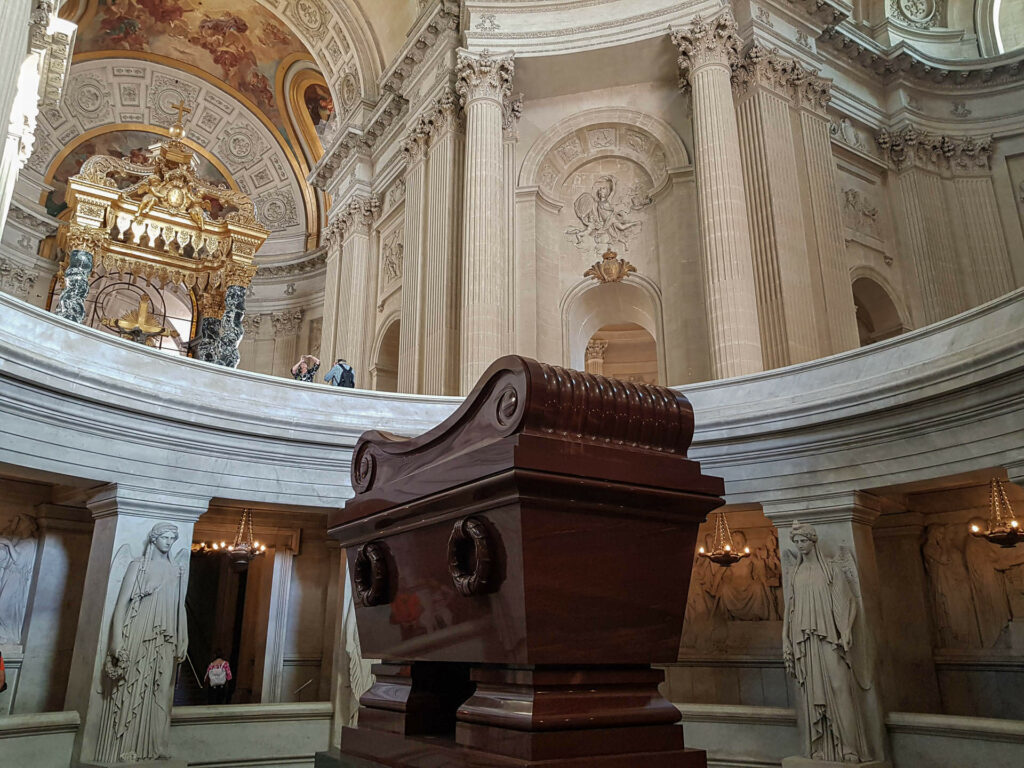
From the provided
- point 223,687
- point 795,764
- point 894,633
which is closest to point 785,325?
point 894,633

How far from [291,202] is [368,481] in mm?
26325

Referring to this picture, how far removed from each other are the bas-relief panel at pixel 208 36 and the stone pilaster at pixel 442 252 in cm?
974

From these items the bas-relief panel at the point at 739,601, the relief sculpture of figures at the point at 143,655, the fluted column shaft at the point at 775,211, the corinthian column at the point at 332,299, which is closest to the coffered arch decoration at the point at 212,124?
the corinthian column at the point at 332,299

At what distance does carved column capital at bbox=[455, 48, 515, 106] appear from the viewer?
14.8 metres

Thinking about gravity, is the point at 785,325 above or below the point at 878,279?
below

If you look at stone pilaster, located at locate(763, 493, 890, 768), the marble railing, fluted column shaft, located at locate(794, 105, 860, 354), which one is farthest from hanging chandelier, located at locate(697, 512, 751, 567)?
fluted column shaft, located at locate(794, 105, 860, 354)

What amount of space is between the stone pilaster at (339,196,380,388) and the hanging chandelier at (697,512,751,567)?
10.2m

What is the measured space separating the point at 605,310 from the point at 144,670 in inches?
400

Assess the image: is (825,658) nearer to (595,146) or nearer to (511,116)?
(595,146)

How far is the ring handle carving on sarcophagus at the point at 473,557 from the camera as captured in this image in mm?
1422

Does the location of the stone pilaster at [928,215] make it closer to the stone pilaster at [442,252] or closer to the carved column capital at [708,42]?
the carved column capital at [708,42]

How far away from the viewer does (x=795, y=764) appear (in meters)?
7.65

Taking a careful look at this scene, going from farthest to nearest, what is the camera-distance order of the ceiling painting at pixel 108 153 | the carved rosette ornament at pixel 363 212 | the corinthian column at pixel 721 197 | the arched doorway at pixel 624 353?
the ceiling painting at pixel 108 153
the arched doorway at pixel 624 353
the carved rosette ornament at pixel 363 212
the corinthian column at pixel 721 197

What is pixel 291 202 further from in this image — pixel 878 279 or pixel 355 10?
pixel 878 279
